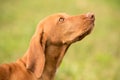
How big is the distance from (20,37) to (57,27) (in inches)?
230

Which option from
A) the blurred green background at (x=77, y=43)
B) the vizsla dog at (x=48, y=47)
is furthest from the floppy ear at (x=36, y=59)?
the blurred green background at (x=77, y=43)

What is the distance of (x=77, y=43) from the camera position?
15.8 metres

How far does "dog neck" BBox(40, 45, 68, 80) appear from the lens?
32.4 feet

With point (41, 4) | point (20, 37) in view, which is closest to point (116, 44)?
point (20, 37)

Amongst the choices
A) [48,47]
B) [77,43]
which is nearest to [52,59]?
[48,47]

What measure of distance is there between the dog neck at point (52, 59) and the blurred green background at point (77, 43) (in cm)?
247

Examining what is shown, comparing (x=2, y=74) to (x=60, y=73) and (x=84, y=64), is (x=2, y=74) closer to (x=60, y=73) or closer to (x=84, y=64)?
(x=60, y=73)

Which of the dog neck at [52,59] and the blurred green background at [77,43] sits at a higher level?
the dog neck at [52,59]

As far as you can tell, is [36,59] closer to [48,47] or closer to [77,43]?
[48,47]

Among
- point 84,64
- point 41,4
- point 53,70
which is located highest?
point 53,70

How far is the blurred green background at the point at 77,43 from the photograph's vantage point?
43.3 feet

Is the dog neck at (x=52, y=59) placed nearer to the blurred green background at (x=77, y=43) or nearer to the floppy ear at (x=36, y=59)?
the floppy ear at (x=36, y=59)

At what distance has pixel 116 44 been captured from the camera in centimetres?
1575

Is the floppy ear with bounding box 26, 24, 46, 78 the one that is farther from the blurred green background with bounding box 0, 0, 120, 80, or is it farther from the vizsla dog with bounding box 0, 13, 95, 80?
the blurred green background with bounding box 0, 0, 120, 80
